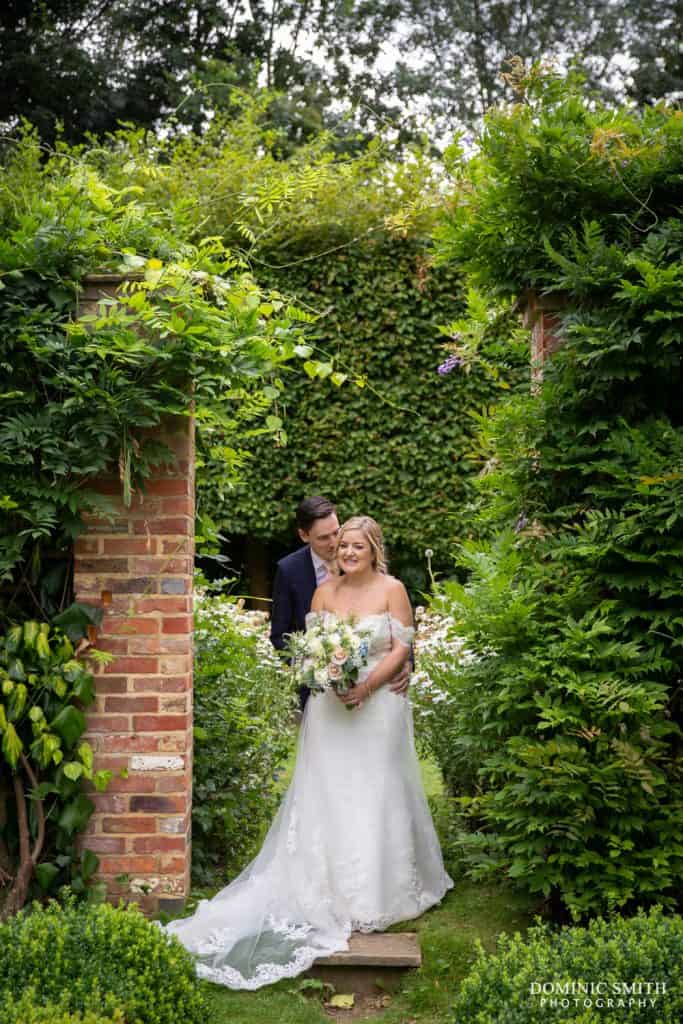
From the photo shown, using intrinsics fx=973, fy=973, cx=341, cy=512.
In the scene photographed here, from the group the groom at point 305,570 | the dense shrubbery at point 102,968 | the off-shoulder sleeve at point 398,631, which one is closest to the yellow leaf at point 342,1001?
the dense shrubbery at point 102,968

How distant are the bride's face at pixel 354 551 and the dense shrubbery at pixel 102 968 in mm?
2304

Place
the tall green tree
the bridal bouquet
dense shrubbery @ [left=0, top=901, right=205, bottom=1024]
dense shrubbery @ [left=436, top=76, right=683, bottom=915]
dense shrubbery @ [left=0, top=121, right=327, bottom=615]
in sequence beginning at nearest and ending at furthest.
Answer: dense shrubbery @ [left=0, top=901, right=205, bottom=1024] → dense shrubbery @ [left=436, top=76, right=683, bottom=915] → dense shrubbery @ [left=0, top=121, right=327, bottom=615] → the bridal bouquet → the tall green tree

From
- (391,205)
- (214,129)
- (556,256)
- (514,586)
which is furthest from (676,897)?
(214,129)

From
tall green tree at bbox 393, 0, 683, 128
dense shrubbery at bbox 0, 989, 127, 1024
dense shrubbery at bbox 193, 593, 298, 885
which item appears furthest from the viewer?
tall green tree at bbox 393, 0, 683, 128

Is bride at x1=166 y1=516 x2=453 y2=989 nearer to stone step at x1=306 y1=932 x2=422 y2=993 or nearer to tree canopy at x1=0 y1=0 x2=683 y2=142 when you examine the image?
stone step at x1=306 y1=932 x2=422 y2=993

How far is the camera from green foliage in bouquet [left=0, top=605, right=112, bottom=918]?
4.03 meters

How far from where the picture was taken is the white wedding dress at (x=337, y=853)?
13.6 ft

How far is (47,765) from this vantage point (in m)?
4.14

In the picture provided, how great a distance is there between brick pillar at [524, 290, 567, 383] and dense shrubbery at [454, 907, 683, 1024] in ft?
7.51

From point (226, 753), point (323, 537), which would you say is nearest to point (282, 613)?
point (323, 537)

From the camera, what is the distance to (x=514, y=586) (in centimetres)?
400

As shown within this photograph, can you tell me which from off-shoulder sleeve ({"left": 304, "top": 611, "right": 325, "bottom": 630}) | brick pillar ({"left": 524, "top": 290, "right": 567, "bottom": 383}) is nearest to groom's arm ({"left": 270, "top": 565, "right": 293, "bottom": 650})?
off-shoulder sleeve ({"left": 304, "top": 611, "right": 325, "bottom": 630})

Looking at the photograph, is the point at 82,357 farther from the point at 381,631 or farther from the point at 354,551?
the point at 381,631

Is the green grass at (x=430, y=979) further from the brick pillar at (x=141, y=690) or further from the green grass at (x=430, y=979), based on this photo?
the brick pillar at (x=141, y=690)
